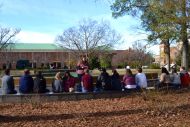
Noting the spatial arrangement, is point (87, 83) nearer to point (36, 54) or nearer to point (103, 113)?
point (103, 113)

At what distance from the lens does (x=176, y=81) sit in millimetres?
18172

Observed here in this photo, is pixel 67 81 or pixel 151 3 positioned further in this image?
pixel 151 3

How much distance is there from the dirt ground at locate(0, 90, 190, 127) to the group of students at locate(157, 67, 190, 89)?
368 cm

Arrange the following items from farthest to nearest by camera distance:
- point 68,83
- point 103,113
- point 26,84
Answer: point 68,83 < point 26,84 < point 103,113

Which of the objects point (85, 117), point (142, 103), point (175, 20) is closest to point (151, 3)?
point (175, 20)

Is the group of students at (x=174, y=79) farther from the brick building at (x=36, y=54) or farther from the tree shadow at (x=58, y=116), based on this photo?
→ the brick building at (x=36, y=54)

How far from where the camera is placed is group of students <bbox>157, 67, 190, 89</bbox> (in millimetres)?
17609

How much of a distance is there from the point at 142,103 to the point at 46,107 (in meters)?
2.65

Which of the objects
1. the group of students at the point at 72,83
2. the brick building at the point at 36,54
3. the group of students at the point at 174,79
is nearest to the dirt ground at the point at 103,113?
the group of students at the point at 72,83

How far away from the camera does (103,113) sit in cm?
1078

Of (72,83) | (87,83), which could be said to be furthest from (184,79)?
(72,83)

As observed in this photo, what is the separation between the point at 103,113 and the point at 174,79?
7.83 meters

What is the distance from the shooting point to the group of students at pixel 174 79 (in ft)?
57.8

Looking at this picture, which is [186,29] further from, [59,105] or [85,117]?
[85,117]
